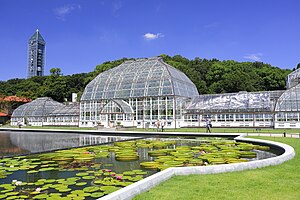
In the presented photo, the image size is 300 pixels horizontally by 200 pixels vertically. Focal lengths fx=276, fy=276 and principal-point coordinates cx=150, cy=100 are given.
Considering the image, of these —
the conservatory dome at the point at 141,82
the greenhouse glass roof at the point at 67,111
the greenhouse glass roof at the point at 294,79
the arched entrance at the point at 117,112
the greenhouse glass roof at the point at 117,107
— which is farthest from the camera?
the greenhouse glass roof at the point at 67,111

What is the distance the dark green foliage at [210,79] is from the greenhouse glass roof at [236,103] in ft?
66.2

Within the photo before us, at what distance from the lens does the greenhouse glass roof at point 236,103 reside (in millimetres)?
37938

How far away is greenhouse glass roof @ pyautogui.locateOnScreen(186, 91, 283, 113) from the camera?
3794 centimetres

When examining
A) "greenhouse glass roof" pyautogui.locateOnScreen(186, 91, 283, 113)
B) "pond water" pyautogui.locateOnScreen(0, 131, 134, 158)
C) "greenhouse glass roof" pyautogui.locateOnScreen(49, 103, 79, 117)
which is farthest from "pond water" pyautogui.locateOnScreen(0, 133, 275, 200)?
"greenhouse glass roof" pyautogui.locateOnScreen(49, 103, 79, 117)

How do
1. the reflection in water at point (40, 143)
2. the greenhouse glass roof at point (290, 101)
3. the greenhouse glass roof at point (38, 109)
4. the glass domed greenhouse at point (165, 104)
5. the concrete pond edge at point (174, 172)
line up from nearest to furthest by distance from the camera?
the concrete pond edge at point (174, 172) → the reflection in water at point (40, 143) → the greenhouse glass roof at point (290, 101) → the glass domed greenhouse at point (165, 104) → the greenhouse glass roof at point (38, 109)

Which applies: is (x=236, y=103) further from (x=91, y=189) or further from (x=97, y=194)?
(x=97, y=194)

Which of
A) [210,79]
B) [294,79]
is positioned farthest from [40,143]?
[210,79]

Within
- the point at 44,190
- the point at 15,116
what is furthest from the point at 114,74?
the point at 44,190

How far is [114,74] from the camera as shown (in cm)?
5025

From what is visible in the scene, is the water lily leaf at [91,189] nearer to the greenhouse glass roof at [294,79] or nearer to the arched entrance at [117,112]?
the arched entrance at [117,112]

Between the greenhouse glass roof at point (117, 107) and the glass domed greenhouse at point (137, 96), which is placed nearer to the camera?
the glass domed greenhouse at point (137, 96)

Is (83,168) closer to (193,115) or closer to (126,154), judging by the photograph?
(126,154)

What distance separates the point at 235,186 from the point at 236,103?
34.1 metres

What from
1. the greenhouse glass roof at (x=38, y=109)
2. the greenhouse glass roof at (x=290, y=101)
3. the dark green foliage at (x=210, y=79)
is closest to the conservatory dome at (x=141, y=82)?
the greenhouse glass roof at (x=38, y=109)
